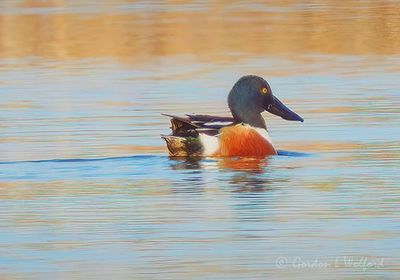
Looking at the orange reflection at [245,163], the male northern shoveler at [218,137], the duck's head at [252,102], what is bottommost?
the orange reflection at [245,163]

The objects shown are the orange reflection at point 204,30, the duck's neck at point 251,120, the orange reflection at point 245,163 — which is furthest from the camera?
the orange reflection at point 204,30

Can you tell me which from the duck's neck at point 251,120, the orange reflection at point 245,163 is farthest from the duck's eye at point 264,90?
the orange reflection at point 245,163

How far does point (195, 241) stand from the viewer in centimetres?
956

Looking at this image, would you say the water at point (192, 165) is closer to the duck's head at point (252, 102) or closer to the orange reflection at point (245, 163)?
the orange reflection at point (245, 163)

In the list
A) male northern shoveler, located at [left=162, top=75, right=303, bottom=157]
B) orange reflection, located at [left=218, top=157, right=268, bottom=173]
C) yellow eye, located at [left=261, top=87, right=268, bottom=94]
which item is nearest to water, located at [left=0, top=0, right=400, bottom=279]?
orange reflection, located at [left=218, top=157, right=268, bottom=173]

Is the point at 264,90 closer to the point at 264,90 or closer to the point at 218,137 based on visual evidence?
the point at 264,90

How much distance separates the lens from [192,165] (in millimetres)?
12945

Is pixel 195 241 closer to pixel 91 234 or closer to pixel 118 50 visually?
pixel 91 234

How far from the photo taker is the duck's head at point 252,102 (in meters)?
13.8

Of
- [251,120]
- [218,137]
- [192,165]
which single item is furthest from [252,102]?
[192,165]

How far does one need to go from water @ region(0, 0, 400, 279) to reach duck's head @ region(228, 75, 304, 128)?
318 mm

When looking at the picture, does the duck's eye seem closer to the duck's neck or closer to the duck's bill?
the duck's bill

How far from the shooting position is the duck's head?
13773 mm

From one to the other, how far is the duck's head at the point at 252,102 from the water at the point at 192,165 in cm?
32
